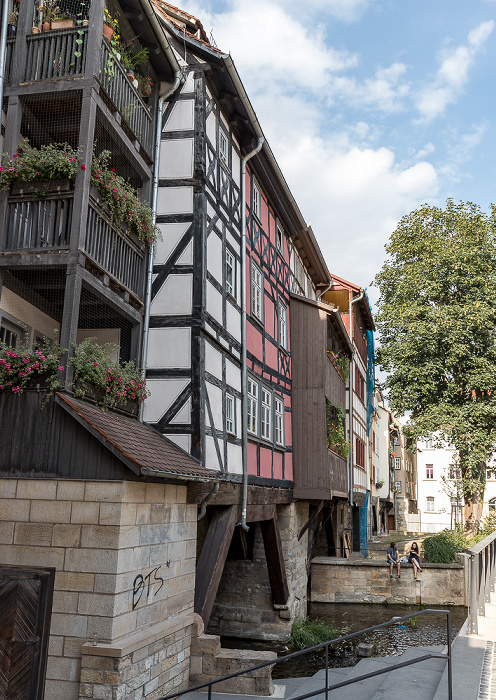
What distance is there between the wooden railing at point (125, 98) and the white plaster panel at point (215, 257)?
172cm

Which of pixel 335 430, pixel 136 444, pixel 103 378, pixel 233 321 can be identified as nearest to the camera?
pixel 136 444

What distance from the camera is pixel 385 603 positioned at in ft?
65.6

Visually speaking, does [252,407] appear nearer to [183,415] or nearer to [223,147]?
[183,415]

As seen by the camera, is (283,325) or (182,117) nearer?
(182,117)

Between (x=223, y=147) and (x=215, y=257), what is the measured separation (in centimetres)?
248

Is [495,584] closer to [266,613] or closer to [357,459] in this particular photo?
[266,613]

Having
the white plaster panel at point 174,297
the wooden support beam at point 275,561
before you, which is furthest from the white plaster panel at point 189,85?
→ the wooden support beam at point 275,561

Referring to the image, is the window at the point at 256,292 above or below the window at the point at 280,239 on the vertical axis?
below

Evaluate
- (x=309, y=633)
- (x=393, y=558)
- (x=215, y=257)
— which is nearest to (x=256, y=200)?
(x=215, y=257)

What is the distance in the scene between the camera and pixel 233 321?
A: 11.9 m

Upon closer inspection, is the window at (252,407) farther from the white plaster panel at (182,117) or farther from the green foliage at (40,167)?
the green foliage at (40,167)

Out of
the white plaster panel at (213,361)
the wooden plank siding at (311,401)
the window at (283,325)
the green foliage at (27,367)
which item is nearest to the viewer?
the green foliage at (27,367)

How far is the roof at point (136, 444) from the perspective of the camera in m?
7.14

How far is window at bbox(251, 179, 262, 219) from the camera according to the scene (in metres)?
14.2
